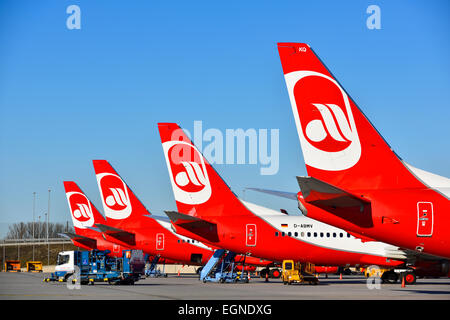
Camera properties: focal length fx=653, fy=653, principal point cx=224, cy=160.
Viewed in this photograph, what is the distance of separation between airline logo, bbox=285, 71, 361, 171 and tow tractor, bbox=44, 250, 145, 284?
2087 cm

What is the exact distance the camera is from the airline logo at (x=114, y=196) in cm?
5703

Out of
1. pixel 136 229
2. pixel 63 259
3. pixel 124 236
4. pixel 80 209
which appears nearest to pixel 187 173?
pixel 63 259

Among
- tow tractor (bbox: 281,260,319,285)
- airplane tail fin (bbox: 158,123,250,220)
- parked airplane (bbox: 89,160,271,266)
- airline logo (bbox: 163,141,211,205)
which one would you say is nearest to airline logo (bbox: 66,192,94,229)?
parked airplane (bbox: 89,160,271,266)

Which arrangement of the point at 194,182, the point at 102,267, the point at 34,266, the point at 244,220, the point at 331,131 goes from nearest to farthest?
the point at 331,131, the point at 244,220, the point at 102,267, the point at 194,182, the point at 34,266

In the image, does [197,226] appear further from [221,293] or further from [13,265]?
[13,265]

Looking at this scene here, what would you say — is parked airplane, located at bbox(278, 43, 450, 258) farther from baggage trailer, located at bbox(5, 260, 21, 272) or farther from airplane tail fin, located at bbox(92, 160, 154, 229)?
baggage trailer, located at bbox(5, 260, 21, 272)

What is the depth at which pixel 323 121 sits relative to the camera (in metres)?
23.5

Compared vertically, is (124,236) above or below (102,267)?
above

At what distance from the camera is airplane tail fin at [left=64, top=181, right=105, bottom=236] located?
70875 mm

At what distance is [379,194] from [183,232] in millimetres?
18962

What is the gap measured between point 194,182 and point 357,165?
19840 millimetres

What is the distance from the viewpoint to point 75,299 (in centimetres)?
2608
